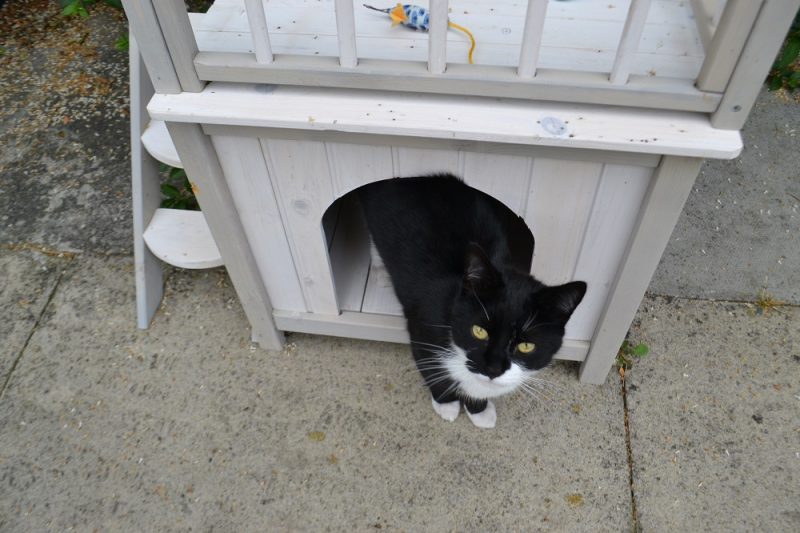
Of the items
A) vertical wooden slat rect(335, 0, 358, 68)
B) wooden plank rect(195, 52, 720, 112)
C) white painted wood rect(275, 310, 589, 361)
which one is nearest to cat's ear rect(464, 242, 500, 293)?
wooden plank rect(195, 52, 720, 112)

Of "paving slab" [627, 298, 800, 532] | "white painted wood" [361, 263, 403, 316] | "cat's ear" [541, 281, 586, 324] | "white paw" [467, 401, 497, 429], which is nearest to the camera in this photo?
"cat's ear" [541, 281, 586, 324]

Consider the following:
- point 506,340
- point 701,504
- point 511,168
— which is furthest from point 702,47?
point 701,504

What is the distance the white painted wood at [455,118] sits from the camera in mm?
1126

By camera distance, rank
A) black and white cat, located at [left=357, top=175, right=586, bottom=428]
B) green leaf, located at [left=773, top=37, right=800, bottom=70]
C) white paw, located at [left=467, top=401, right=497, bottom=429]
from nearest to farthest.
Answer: black and white cat, located at [left=357, top=175, right=586, bottom=428], white paw, located at [left=467, top=401, right=497, bottom=429], green leaf, located at [left=773, top=37, right=800, bottom=70]

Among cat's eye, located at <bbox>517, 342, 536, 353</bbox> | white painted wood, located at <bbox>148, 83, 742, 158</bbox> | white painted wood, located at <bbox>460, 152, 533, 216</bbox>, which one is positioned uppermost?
white painted wood, located at <bbox>148, 83, 742, 158</bbox>

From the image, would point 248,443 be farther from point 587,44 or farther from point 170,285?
point 587,44

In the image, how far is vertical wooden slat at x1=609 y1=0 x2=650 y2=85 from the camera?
1.01 m

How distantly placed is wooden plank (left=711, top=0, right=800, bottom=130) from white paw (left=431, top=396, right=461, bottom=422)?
104 cm

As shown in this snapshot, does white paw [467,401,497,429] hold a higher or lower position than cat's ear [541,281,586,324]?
lower

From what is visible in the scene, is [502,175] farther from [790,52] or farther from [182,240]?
[790,52]

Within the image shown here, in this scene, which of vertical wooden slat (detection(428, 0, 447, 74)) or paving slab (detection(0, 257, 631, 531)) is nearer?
vertical wooden slat (detection(428, 0, 447, 74))

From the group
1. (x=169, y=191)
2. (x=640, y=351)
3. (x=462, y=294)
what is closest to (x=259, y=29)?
(x=462, y=294)

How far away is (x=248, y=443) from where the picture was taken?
1.79 metres

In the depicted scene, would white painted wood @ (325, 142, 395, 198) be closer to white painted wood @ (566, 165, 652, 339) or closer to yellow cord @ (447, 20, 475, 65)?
yellow cord @ (447, 20, 475, 65)
